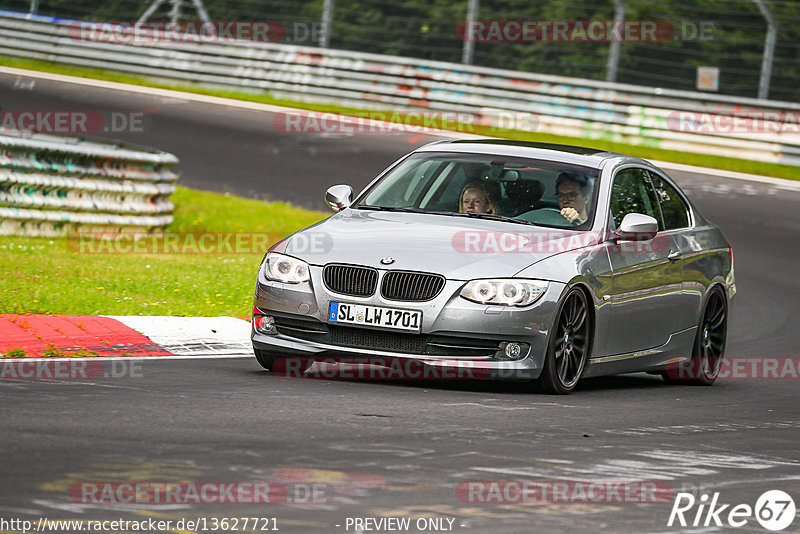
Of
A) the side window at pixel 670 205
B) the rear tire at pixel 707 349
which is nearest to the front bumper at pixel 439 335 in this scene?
the side window at pixel 670 205

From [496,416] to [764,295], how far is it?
8.89 meters

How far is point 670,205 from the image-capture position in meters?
10.9

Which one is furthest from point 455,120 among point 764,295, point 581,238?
point 581,238

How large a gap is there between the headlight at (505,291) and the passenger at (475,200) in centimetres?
116

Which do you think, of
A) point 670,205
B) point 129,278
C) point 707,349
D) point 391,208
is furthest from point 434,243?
point 129,278

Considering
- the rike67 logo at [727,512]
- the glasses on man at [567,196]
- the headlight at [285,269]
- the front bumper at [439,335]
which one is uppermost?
the glasses on man at [567,196]

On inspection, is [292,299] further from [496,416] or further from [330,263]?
[496,416]

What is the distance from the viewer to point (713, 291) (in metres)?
11.1

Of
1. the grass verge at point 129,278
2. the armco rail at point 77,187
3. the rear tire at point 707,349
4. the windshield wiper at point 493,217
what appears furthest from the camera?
the armco rail at point 77,187

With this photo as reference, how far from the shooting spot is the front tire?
8.82 meters

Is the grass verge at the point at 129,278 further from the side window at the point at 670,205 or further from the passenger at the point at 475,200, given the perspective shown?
the side window at the point at 670,205

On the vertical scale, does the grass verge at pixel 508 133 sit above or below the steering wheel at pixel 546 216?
above

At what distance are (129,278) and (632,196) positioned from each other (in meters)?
4.91

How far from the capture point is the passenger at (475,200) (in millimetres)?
9727
